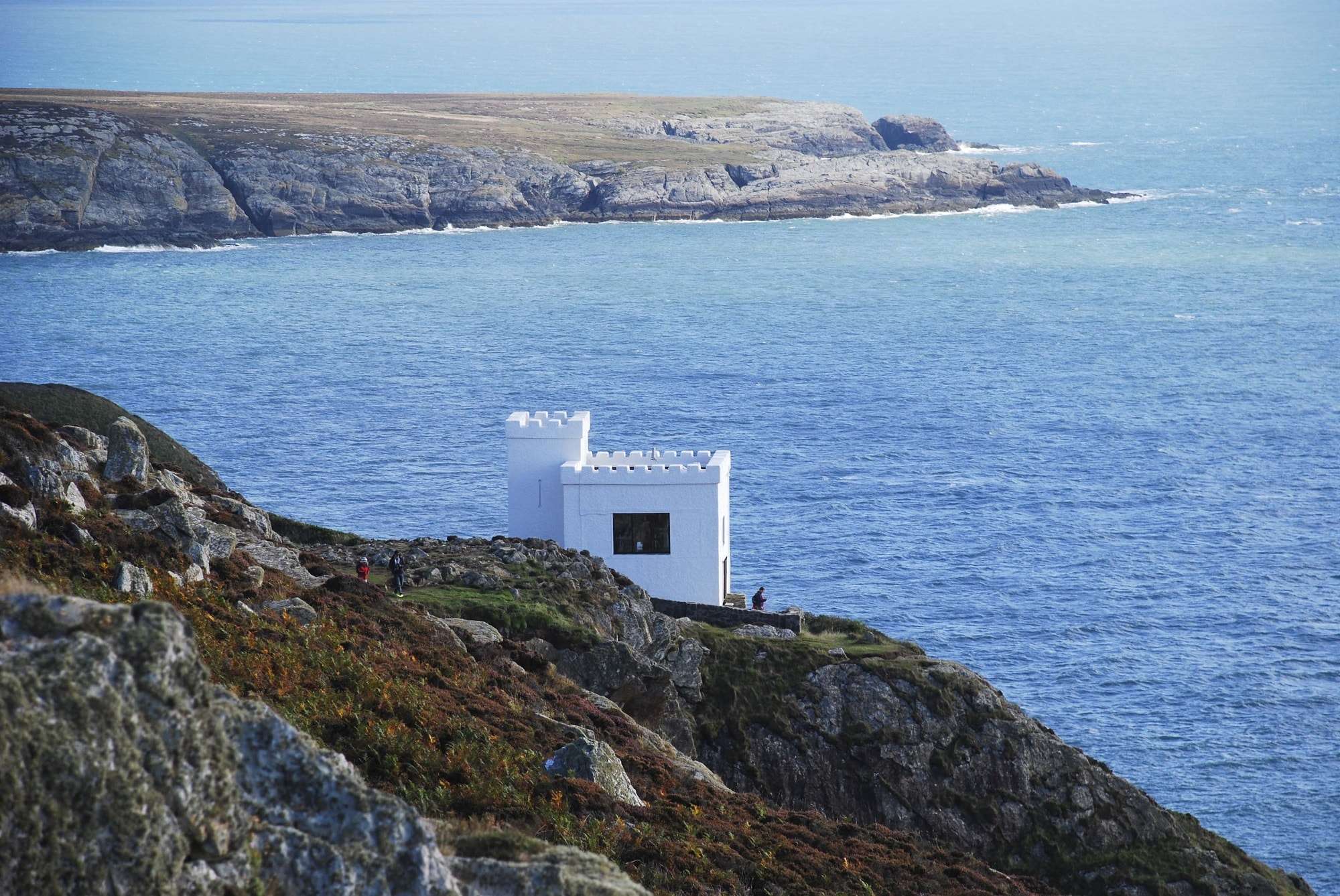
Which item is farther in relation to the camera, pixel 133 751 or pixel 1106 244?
pixel 1106 244

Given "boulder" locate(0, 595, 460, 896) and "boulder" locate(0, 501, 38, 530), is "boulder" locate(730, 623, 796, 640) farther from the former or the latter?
"boulder" locate(0, 595, 460, 896)

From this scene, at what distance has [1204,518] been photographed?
242 feet

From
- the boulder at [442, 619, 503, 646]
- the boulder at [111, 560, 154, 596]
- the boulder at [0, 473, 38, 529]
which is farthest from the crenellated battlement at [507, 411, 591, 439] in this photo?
the boulder at [111, 560, 154, 596]

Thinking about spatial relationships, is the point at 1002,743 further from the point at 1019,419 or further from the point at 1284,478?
the point at 1019,419

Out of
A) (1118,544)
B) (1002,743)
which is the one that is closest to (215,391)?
(1118,544)

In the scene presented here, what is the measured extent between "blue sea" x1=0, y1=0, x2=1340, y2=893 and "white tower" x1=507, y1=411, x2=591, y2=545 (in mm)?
17302

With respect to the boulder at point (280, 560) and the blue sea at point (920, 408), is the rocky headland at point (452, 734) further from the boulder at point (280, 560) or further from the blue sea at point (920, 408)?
the blue sea at point (920, 408)

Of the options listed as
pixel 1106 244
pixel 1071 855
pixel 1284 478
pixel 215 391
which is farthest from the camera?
pixel 1106 244

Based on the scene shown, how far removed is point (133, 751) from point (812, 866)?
13330mm

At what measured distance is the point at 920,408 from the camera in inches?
3799

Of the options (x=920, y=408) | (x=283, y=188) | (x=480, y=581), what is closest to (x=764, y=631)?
(x=480, y=581)

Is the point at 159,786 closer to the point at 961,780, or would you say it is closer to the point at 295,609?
the point at 295,609

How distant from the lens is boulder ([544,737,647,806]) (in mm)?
19703

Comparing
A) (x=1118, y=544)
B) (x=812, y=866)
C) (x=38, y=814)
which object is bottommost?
(x=1118, y=544)
